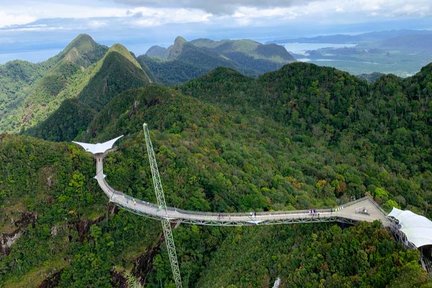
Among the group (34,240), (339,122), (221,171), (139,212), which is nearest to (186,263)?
(139,212)

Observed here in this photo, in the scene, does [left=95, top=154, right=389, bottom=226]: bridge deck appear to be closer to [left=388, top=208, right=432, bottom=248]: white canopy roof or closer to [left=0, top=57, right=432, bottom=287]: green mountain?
[left=0, top=57, right=432, bottom=287]: green mountain

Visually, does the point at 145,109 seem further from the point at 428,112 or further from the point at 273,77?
the point at 428,112

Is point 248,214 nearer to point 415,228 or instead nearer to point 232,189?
point 232,189

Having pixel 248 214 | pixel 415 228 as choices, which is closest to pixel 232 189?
pixel 248 214

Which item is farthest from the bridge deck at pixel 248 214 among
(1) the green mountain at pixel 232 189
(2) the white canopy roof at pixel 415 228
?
(2) the white canopy roof at pixel 415 228

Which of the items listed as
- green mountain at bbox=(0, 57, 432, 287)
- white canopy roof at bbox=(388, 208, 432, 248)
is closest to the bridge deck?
green mountain at bbox=(0, 57, 432, 287)

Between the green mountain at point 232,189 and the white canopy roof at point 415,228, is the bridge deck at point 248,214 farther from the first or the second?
the white canopy roof at point 415,228
